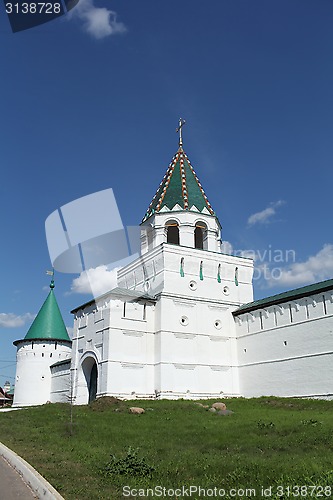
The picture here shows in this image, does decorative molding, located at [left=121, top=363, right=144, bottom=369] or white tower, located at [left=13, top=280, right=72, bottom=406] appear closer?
decorative molding, located at [left=121, top=363, right=144, bottom=369]

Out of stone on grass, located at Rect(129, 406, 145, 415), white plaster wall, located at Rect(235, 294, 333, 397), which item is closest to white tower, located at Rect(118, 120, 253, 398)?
white plaster wall, located at Rect(235, 294, 333, 397)

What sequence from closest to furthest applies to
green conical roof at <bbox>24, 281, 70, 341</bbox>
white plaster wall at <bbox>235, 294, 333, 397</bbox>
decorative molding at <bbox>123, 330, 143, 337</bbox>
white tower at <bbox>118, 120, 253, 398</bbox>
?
white plaster wall at <bbox>235, 294, 333, 397</bbox> < decorative molding at <bbox>123, 330, 143, 337</bbox> < white tower at <bbox>118, 120, 253, 398</bbox> < green conical roof at <bbox>24, 281, 70, 341</bbox>

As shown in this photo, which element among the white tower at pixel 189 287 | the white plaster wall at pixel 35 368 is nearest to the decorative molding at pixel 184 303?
the white tower at pixel 189 287

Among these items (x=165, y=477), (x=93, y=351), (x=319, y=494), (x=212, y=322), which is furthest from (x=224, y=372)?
(x=319, y=494)

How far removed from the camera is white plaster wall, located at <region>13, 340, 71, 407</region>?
30594mm

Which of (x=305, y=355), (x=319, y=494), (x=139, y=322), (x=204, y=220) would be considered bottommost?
(x=319, y=494)

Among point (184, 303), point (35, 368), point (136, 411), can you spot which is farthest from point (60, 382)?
point (136, 411)

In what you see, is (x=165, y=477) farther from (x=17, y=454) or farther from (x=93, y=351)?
(x=93, y=351)

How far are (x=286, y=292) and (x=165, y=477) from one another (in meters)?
17.2

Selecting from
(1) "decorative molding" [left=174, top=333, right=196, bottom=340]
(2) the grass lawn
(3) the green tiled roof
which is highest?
(3) the green tiled roof

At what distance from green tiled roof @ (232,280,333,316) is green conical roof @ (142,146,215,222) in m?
5.96

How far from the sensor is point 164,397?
22859 mm

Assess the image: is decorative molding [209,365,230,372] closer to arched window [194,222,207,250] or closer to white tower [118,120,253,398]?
white tower [118,120,253,398]

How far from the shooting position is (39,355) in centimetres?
3122
